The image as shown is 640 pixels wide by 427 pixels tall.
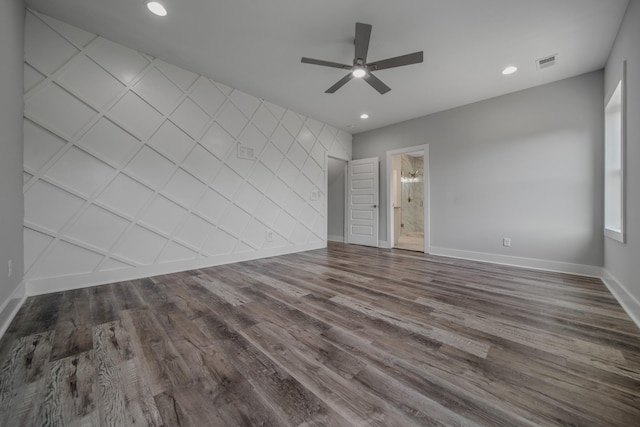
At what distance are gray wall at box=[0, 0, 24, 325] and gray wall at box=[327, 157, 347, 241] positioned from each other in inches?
192

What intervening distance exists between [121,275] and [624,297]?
5.09 metres

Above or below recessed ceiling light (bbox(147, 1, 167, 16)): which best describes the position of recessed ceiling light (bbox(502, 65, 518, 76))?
below

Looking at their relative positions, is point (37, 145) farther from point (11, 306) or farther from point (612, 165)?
point (612, 165)

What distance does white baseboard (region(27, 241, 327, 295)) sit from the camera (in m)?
2.32

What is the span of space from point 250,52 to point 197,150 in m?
1.45

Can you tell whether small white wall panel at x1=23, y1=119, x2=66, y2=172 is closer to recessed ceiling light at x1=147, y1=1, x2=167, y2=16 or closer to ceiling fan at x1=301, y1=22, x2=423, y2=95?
recessed ceiling light at x1=147, y1=1, x2=167, y2=16

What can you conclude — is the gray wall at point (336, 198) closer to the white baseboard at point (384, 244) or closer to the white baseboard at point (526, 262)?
the white baseboard at point (384, 244)

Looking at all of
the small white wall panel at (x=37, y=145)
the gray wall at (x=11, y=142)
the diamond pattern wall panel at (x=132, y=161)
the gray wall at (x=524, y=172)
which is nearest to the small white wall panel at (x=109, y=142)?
the diamond pattern wall panel at (x=132, y=161)

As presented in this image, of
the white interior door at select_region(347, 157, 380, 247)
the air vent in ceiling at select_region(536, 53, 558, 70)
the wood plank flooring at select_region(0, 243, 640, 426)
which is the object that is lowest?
the wood plank flooring at select_region(0, 243, 640, 426)

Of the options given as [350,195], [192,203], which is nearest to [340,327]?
[192,203]

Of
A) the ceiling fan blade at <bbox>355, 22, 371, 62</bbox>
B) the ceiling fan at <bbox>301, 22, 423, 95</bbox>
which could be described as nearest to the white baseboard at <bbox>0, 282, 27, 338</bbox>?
the ceiling fan at <bbox>301, 22, 423, 95</bbox>

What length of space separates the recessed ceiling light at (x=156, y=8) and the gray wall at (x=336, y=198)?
4.13 meters

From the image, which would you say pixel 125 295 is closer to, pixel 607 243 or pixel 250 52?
pixel 250 52

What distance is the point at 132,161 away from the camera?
280 cm
